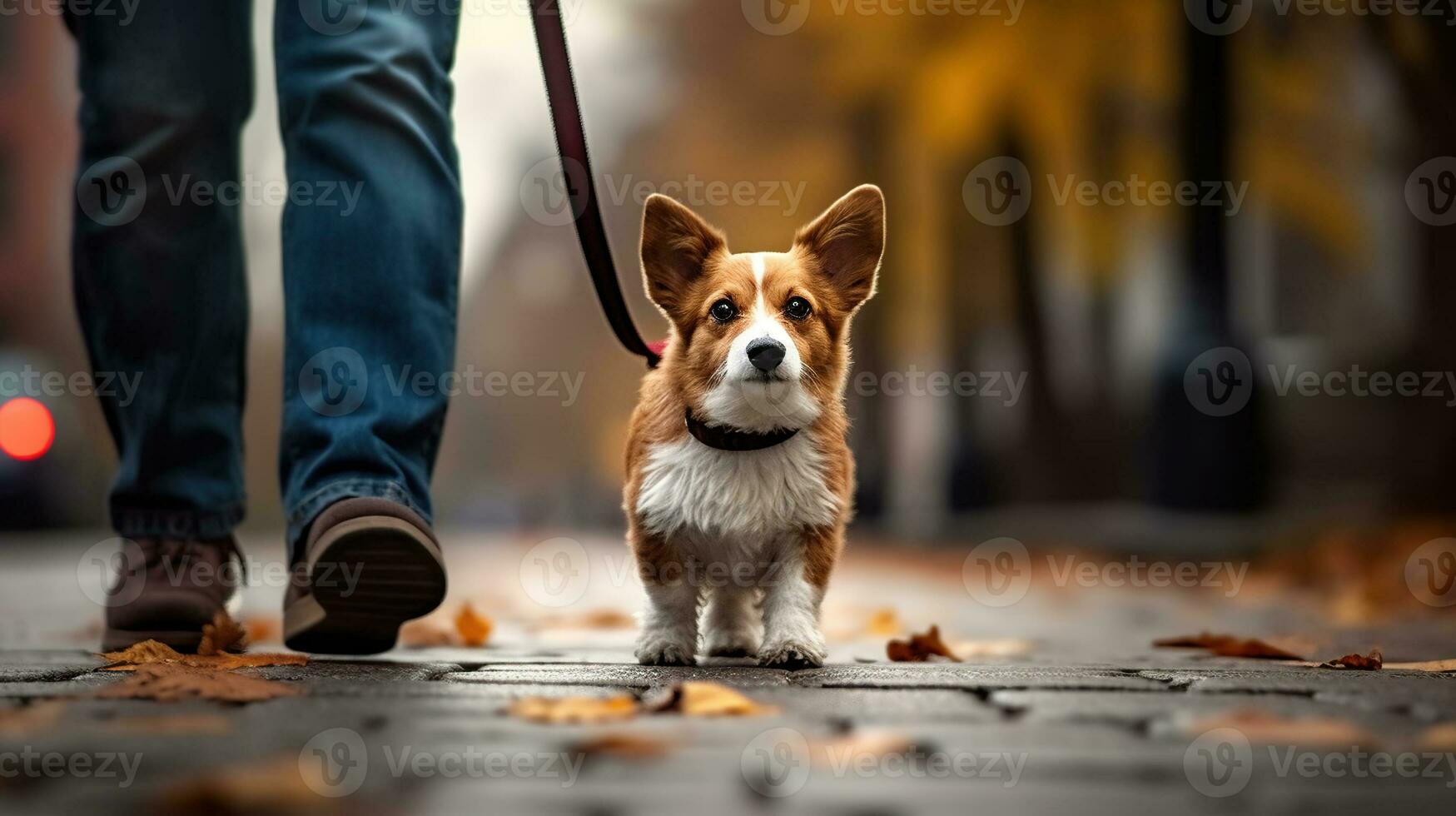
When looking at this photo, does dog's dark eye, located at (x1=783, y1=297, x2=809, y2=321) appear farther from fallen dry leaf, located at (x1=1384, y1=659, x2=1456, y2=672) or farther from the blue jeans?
fallen dry leaf, located at (x1=1384, y1=659, x2=1456, y2=672)

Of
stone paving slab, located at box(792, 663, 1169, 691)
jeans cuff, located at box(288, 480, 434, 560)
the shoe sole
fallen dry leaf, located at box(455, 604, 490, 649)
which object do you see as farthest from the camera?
fallen dry leaf, located at box(455, 604, 490, 649)

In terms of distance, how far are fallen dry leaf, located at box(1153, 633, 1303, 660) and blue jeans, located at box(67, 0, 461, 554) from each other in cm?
231

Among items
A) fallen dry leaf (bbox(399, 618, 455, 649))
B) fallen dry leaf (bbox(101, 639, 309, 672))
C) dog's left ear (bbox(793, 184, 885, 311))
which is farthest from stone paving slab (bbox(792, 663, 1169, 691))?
fallen dry leaf (bbox(399, 618, 455, 649))

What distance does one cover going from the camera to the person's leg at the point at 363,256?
10.8ft

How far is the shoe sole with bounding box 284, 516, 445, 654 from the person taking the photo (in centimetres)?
299

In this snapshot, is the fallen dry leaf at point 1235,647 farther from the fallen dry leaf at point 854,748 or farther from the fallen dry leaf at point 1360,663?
the fallen dry leaf at point 854,748

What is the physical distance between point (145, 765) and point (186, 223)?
2167 millimetres

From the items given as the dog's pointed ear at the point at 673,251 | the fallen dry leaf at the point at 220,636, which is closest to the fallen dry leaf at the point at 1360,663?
the dog's pointed ear at the point at 673,251

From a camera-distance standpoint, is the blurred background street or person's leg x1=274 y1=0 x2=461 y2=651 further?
person's leg x1=274 y1=0 x2=461 y2=651

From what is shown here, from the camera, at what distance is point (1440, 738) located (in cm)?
221

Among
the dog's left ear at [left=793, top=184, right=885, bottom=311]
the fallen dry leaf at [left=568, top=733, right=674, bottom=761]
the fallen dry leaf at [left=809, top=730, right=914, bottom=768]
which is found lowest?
the fallen dry leaf at [left=568, top=733, right=674, bottom=761]

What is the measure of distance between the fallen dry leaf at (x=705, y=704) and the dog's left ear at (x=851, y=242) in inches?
51.4

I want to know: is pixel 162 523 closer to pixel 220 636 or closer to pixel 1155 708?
pixel 220 636

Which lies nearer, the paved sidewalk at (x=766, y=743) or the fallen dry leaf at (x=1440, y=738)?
the paved sidewalk at (x=766, y=743)
